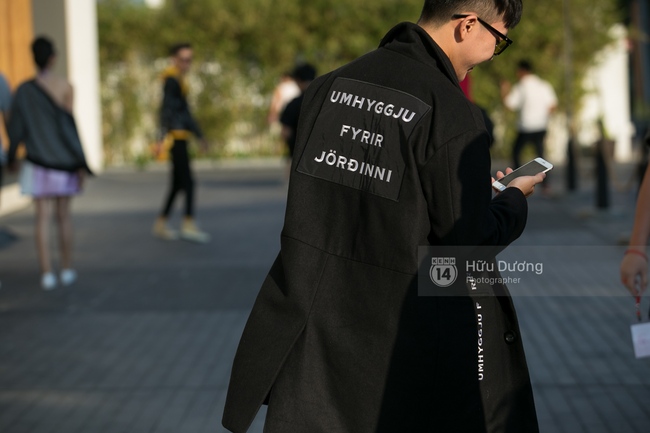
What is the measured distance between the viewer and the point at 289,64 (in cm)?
2258

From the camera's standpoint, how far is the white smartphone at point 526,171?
3.02 m

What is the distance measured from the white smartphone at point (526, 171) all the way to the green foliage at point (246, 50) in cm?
1861

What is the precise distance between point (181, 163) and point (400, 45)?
8.19m

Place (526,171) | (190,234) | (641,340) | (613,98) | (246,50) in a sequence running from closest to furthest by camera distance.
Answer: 1. (526,171)
2. (641,340)
3. (190,234)
4. (613,98)
5. (246,50)

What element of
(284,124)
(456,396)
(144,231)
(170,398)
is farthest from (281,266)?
(144,231)

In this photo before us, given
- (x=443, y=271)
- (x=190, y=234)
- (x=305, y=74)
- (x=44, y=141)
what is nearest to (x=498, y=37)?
(x=443, y=271)

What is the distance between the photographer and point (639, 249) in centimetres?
377

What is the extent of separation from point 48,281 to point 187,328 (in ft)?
6.46

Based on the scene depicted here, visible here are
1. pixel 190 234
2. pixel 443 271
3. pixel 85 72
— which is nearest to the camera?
pixel 443 271

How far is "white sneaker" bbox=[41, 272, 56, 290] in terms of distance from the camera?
875 centimetres

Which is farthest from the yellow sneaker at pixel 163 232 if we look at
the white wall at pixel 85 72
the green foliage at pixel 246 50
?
the green foliage at pixel 246 50

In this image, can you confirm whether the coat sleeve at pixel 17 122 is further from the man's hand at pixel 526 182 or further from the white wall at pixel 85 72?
the white wall at pixel 85 72

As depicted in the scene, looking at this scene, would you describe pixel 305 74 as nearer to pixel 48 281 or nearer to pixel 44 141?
pixel 44 141

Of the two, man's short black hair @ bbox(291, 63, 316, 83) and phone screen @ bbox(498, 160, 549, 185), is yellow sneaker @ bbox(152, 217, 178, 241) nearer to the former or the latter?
man's short black hair @ bbox(291, 63, 316, 83)
